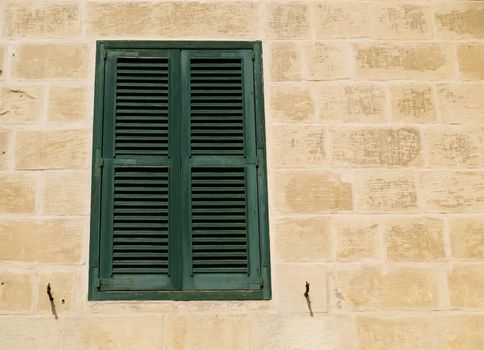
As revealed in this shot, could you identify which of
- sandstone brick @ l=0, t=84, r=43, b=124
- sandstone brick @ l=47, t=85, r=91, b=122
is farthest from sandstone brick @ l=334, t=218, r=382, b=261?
sandstone brick @ l=0, t=84, r=43, b=124

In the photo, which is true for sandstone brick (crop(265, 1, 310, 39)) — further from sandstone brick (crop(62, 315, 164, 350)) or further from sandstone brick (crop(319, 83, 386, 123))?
sandstone brick (crop(62, 315, 164, 350))

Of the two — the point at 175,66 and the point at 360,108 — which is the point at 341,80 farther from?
the point at 175,66

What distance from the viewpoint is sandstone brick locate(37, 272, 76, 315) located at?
5.51m

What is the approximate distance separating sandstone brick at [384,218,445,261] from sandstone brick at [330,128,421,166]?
41cm

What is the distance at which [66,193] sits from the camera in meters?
5.79

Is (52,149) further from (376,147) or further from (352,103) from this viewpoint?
(376,147)

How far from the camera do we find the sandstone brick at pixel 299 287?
18.2 feet

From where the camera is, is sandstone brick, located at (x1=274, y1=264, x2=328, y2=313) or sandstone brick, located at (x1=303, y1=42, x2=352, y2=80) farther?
sandstone brick, located at (x1=303, y1=42, x2=352, y2=80)

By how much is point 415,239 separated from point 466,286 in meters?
0.41

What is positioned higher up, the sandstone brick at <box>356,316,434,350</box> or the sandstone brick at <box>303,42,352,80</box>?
the sandstone brick at <box>303,42,352,80</box>

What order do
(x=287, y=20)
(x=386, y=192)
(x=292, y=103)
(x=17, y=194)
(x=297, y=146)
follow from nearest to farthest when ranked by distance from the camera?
(x=17, y=194)
(x=386, y=192)
(x=297, y=146)
(x=292, y=103)
(x=287, y=20)

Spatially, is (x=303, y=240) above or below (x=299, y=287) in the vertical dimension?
above

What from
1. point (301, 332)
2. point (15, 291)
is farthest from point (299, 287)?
point (15, 291)

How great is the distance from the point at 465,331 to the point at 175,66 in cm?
246
